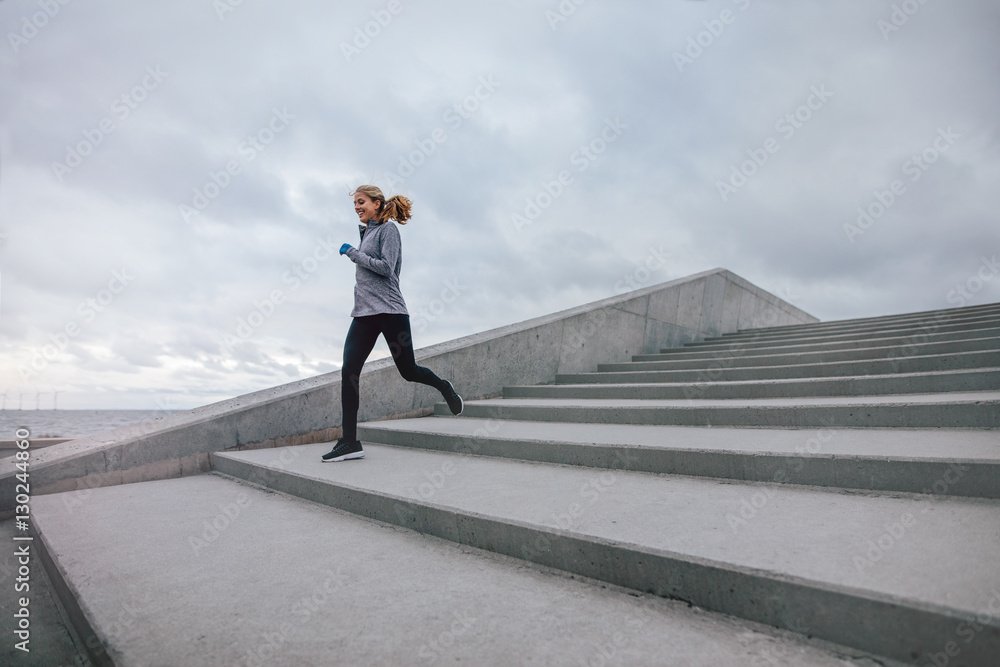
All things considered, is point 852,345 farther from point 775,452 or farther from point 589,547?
point 589,547

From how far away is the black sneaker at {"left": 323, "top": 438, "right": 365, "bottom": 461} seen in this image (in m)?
3.78

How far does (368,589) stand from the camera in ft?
6.37

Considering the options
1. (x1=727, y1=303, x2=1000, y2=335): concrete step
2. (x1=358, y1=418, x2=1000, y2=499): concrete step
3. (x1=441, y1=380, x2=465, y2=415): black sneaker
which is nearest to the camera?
(x1=358, y1=418, x2=1000, y2=499): concrete step

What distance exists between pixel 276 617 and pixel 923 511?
243 centimetres

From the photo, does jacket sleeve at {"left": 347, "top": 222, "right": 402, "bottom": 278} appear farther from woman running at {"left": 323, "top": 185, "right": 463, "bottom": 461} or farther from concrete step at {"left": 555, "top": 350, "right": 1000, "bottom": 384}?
concrete step at {"left": 555, "top": 350, "right": 1000, "bottom": 384}

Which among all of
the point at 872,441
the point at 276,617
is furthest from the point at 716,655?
the point at 872,441

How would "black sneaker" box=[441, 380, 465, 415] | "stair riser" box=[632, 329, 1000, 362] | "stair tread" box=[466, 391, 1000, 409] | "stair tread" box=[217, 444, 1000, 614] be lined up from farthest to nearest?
"stair riser" box=[632, 329, 1000, 362] < "black sneaker" box=[441, 380, 465, 415] < "stair tread" box=[466, 391, 1000, 409] < "stair tread" box=[217, 444, 1000, 614]

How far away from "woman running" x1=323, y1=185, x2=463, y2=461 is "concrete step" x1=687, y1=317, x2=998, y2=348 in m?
5.66

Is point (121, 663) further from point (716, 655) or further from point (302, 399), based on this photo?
point (302, 399)

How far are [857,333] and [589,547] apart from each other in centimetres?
668

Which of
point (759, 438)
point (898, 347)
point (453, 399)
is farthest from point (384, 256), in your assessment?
point (898, 347)

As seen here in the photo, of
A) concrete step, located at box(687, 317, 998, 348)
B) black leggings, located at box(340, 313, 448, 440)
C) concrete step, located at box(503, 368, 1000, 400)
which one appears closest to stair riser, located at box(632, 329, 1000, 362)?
concrete step, located at box(687, 317, 998, 348)

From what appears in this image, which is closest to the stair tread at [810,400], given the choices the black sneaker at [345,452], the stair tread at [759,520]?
the stair tread at [759,520]

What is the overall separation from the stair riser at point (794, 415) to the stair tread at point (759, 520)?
1.06 m
